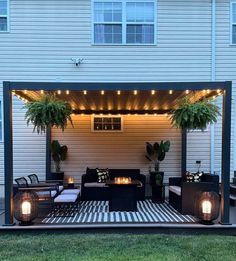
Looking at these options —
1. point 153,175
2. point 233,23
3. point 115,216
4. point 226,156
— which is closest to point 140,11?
point 233,23

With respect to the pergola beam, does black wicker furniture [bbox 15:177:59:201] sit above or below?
below

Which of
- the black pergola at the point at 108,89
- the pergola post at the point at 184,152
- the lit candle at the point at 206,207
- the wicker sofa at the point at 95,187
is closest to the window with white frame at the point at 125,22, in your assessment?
the pergola post at the point at 184,152

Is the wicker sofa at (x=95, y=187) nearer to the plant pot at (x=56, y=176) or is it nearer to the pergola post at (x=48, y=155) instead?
the plant pot at (x=56, y=176)

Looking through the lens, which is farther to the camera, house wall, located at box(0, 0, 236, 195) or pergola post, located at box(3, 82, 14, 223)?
house wall, located at box(0, 0, 236, 195)

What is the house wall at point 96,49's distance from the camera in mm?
11031

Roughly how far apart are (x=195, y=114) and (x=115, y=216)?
275 centimetres

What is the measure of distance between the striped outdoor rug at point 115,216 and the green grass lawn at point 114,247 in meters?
0.77

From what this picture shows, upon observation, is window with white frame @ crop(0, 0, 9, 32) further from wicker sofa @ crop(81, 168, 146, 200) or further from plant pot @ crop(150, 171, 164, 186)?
plant pot @ crop(150, 171, 164, 186)

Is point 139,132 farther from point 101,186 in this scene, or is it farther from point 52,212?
point 52,212

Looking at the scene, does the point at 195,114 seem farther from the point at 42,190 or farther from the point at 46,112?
the point at 42,190

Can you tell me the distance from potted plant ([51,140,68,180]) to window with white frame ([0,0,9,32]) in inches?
142

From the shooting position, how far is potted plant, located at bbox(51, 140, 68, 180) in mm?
11070

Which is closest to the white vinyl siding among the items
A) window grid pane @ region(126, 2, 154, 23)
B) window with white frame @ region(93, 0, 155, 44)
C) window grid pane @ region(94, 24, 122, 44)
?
window grid pane @ region(94, 24, 122, 44)

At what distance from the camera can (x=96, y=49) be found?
11102 millimetres
